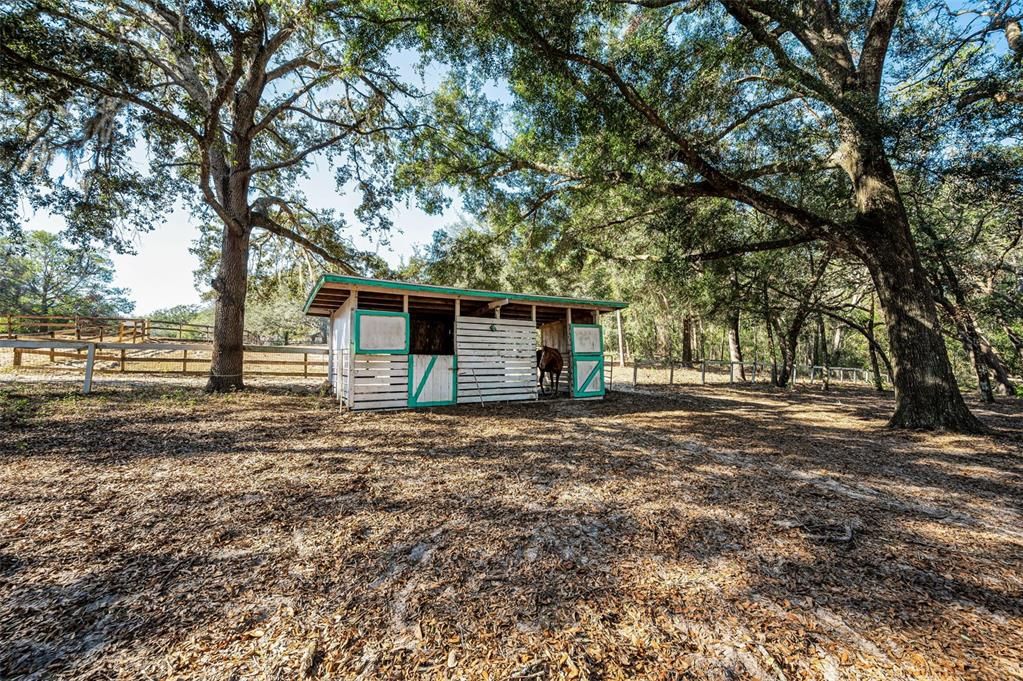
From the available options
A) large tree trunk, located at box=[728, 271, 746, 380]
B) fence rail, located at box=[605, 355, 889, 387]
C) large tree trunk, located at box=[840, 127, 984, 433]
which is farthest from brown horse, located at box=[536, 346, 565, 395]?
large tree trunk, located at box=[840, 127, 984, 433]

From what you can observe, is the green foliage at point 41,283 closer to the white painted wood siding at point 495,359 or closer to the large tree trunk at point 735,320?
the white painted wood siding at point 495,359

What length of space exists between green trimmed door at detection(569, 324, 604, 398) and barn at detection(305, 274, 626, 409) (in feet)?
0.10

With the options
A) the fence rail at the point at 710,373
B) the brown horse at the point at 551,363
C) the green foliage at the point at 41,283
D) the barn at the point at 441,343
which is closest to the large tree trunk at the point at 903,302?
the barn at the point at 441,343

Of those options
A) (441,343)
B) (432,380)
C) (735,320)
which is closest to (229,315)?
(441,343)

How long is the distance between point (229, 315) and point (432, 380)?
6002 mm

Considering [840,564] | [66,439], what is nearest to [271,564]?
[840,564]

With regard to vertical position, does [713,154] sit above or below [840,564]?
above

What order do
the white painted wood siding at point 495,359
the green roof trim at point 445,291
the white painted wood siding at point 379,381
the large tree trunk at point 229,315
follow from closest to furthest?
1. the green roof trim at point 445,291
2. the white painted wood siding at point 379,381
3. the white painted wood siding at point 495,359
4. the large tree trunk at point 229,315

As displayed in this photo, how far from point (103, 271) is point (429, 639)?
195 feet

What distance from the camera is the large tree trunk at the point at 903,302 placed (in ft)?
22.2

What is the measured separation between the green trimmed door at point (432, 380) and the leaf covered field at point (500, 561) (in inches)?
147

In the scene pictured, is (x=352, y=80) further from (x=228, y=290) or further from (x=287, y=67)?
(x=228, y=290)

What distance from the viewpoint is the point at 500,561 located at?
2553 millimetres

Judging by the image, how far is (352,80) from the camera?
11195mm
